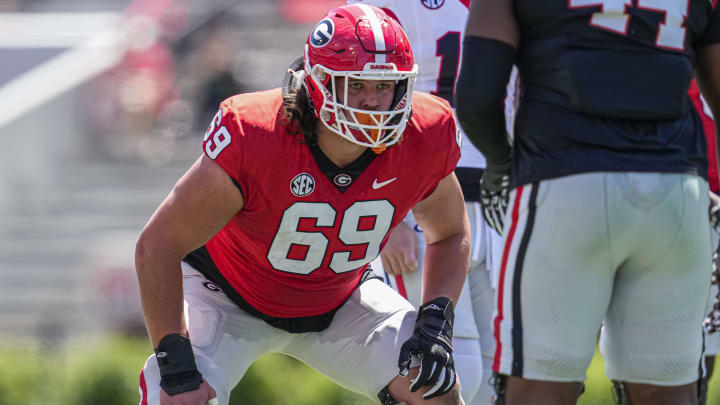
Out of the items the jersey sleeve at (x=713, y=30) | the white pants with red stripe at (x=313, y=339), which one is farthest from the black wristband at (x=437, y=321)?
the jersey sleeve at (x=713, y=30)

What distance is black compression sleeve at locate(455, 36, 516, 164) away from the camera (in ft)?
8.79

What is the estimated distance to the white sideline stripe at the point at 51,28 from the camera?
10.8 meters

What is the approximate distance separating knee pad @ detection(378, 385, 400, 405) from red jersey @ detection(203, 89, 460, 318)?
346mm

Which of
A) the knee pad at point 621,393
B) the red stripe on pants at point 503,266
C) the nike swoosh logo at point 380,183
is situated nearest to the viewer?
the red stripe on pants at point 503,266

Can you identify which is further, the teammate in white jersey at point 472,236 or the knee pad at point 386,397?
the teammate in white jersey at point 472,236

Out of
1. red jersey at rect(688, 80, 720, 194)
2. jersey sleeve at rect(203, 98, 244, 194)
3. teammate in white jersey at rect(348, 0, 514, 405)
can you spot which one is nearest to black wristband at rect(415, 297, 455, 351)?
teammate in white jersey at rect(348, 0, 514, 405)

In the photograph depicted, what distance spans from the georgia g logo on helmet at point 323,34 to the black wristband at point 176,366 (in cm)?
98

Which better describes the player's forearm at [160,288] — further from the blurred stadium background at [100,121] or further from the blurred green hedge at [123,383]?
the blurred stadium background at [100,121]

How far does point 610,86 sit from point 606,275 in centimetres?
51

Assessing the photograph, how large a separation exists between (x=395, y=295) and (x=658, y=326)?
1037 millimetres

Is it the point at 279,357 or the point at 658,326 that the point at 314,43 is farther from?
the point at 279,357

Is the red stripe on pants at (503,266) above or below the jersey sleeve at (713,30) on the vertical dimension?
below

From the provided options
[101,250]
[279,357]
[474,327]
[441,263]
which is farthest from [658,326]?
[101,250]

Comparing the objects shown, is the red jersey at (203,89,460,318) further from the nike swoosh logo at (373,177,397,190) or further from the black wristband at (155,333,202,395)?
the black wristband at (155,333,202,395)
